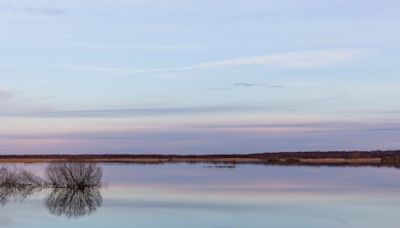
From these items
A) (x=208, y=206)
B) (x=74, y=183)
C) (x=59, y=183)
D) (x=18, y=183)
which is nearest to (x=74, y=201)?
(x=208, y=206)

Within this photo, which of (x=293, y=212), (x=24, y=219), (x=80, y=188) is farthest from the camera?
(x=80, y=188)

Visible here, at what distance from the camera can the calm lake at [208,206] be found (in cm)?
1716

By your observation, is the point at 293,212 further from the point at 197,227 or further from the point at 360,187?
the point at 360,187

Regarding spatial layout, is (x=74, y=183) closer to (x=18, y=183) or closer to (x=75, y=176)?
(x=75, y=176)

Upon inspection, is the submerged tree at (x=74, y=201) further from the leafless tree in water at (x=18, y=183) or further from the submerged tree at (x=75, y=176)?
the leafless tree in water at (x=18, y=183)

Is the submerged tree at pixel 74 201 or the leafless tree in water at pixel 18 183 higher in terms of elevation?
the leafless tree in water at pixel 18 183

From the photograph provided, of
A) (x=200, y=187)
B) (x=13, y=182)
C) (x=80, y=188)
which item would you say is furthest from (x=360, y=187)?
(x=13, y=182)

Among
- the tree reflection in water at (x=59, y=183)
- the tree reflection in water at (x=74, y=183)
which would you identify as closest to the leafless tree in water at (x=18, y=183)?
the tree reflection in water at (x=59, y=183)

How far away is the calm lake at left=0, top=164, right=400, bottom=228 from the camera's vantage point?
56.3 feet

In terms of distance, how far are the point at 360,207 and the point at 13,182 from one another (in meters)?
14.8

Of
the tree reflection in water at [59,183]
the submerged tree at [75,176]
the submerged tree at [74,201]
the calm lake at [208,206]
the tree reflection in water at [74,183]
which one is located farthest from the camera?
the submerged tree at [75,176]

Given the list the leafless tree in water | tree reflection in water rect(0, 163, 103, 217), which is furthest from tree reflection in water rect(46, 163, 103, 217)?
Answer: the leafless tree in water

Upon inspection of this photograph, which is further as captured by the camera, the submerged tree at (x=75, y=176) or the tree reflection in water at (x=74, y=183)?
the submerged tree at (x=75, y=176)

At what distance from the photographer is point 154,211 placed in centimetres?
1958
